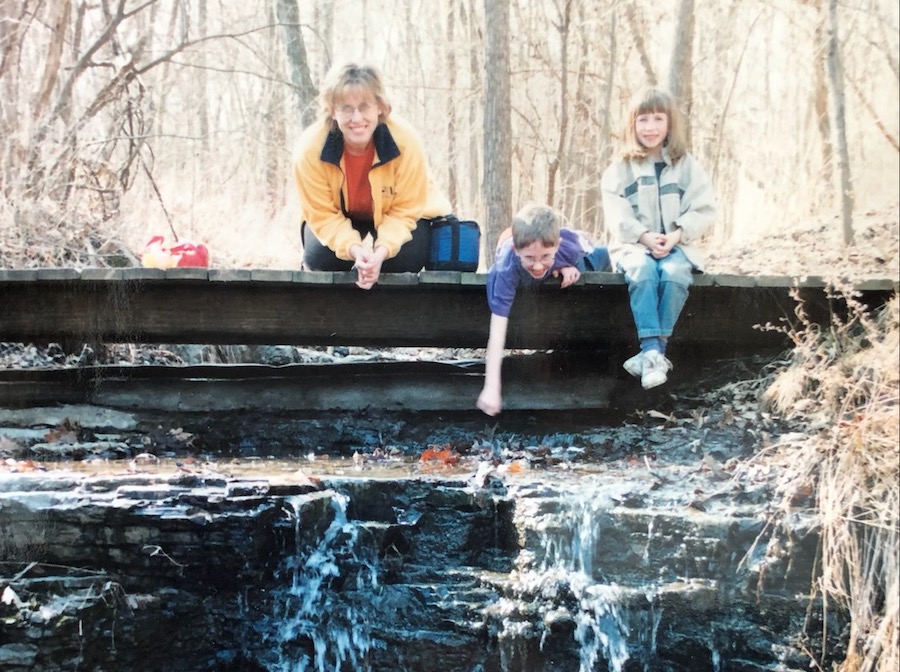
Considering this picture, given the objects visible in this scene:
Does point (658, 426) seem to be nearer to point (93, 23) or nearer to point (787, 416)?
point (787, 416)

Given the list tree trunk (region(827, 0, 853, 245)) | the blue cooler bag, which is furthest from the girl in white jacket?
tree trunk (region(827, 0, 853, 245))

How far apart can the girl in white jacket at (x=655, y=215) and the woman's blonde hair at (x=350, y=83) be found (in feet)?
4.67

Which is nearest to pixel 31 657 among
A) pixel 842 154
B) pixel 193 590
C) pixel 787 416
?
pixel 193 590

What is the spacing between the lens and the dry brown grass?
9.82 ft

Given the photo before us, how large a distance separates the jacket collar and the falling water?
73.3 inches

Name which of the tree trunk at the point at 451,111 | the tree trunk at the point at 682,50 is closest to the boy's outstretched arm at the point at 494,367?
the tree trunk at the point at 682,50

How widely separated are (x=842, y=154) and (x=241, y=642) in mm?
4604

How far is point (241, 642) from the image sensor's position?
364cm

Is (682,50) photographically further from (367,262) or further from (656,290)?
(367,262)

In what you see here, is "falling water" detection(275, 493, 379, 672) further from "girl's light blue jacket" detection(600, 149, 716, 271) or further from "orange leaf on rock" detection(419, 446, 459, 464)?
"girl's light blue jacket" detection(600, 149, 716, 271)

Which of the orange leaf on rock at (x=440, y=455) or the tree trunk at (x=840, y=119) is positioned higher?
the tree trunk at (x=840, y=119)

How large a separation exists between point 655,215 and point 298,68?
6478 millimetres

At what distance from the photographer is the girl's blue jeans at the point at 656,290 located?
4.25m

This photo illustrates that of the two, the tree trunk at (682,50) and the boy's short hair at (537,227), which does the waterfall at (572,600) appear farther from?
the tree trunk at (682,50)
